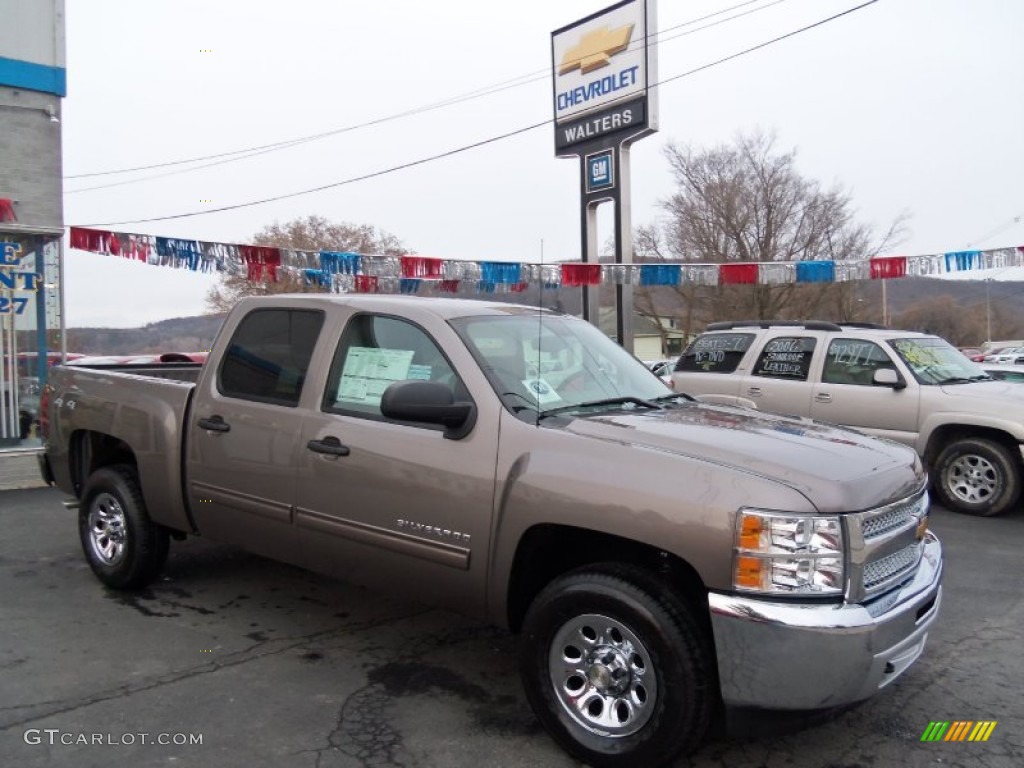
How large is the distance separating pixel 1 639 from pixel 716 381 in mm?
7215

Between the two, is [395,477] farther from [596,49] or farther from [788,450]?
[596,49]

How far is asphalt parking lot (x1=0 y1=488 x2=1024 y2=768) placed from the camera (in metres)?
3.20

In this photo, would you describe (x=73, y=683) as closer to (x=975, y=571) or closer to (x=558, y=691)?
(x=558, y=691)

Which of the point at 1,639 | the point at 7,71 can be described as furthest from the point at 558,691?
the point at 7,71

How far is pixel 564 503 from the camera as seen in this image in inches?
123

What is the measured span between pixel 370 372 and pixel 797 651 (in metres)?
2.34

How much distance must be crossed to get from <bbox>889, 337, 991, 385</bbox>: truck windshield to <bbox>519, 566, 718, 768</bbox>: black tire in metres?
6.11

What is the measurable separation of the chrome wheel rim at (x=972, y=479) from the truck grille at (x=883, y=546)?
15.9 ft

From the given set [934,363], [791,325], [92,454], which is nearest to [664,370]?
[791,325]

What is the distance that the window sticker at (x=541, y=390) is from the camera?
367 cm

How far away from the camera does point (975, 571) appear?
5762 mm

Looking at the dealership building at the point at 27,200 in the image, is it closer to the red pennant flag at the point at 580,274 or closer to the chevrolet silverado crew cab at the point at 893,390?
the red pennant flag at the point at 580,274

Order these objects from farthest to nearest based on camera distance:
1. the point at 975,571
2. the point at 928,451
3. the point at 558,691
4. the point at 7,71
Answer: the point at 7,71, the point at 928,451, the point at 975,571, the point at 558,691

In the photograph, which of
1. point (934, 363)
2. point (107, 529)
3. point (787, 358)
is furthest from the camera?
point (787, 358)
